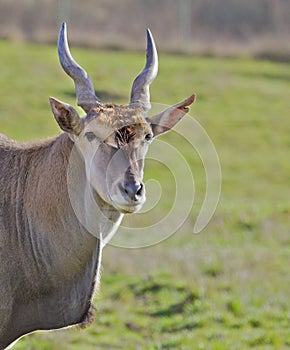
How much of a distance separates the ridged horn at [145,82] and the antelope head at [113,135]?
12mm

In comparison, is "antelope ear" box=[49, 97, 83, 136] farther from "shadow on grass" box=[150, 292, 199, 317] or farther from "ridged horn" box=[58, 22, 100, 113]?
"shadow on grass" box=[150, 292, 199, 317]

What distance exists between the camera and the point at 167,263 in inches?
547

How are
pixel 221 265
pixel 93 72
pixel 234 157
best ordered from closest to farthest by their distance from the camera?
pixel 221 265
pixel 234 157
pixel 93 72

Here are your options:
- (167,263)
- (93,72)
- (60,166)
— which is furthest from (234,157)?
(60,166)

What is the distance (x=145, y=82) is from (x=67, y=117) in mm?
807

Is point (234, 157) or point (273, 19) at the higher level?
point (273, 19)

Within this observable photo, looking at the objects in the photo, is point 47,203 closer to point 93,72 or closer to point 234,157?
point 234,157

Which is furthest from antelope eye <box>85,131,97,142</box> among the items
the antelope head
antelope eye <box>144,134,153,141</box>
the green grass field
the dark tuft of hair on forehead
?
the green grass field

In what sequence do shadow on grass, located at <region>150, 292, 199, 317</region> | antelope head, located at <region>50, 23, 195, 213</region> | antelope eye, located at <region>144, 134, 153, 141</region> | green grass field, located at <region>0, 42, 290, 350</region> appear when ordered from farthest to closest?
shadow on grass, located at <region>150, 292, 199, 317</region> → green grass field, located at <region>0, 42, 290, 350</region> → antelope eye, located at <region>144, 134, 153, 141</region> → antelope head, located at <region>50, 23, 195, 213</region>

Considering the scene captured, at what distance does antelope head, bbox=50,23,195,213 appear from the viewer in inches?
267

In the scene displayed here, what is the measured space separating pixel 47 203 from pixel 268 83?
79.0 feet

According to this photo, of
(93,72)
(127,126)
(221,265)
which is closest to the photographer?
(127,126)

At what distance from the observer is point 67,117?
7109mm

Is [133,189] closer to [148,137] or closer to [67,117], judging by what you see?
[148,137]
